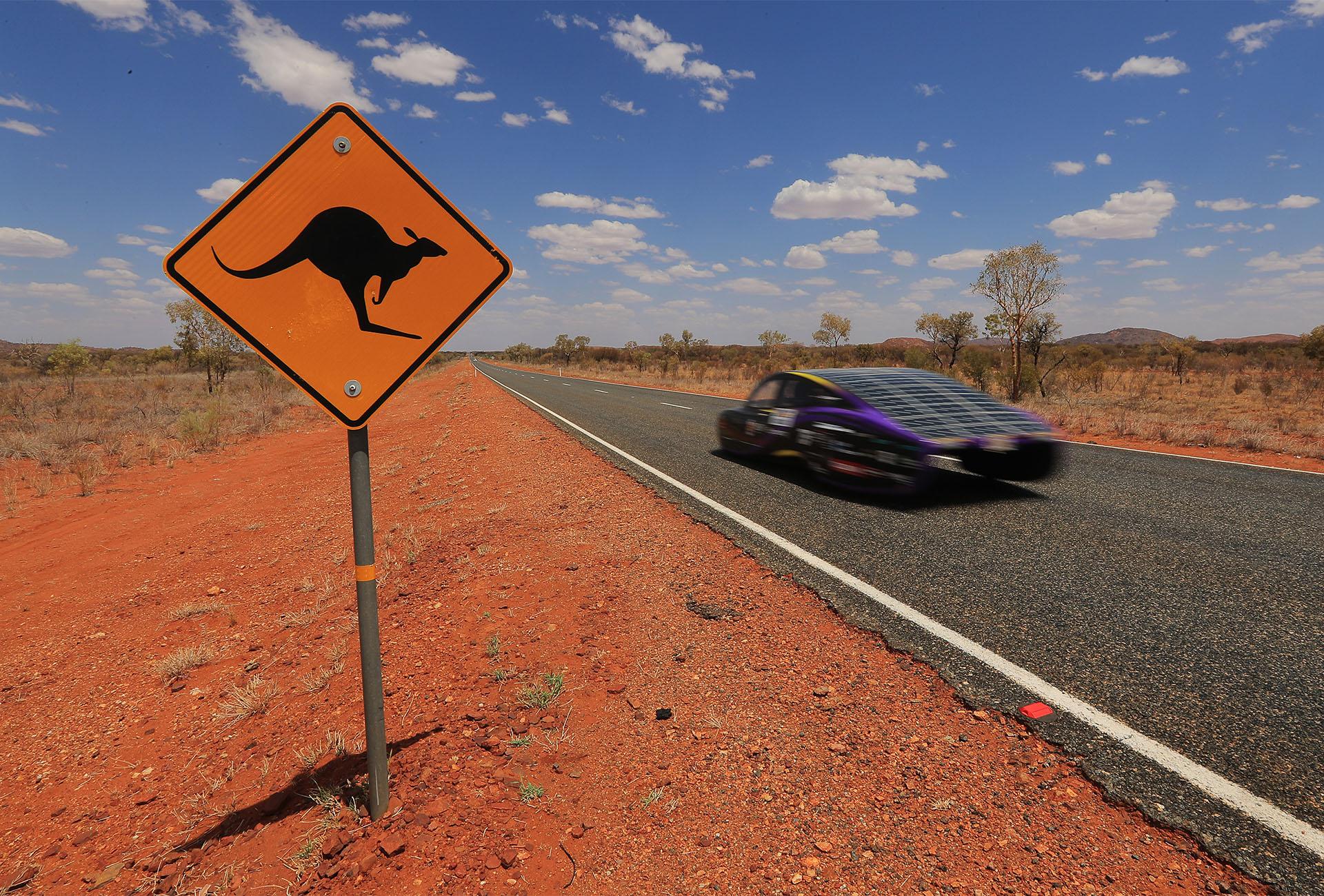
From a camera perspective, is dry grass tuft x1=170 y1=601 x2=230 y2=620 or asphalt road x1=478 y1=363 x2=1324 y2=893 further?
dry grass tuft x1=170 y1=601 x2=230 y2=620

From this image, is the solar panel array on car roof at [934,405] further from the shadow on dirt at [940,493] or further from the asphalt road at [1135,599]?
the asphalt road at [1135,599]

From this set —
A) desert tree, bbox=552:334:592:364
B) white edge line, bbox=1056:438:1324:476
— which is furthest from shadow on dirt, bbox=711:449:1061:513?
desert tree, bbox=552:334:592:364

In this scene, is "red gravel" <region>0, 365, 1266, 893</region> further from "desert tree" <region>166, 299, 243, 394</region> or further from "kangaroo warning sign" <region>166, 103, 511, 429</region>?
"desert tree" <region>166, 299, 243, 394</region>

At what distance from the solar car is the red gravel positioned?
78.1 inches

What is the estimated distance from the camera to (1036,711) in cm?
243

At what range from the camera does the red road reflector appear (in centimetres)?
240

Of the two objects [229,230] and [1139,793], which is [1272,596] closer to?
[1139,793]

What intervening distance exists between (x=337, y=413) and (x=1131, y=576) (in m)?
4.68

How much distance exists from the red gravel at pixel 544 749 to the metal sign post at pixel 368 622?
0.15m

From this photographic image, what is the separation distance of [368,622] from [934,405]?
5.53m

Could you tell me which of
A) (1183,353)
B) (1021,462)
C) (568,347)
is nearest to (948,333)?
(1183,353)

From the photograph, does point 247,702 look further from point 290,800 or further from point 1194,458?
point 1194,458

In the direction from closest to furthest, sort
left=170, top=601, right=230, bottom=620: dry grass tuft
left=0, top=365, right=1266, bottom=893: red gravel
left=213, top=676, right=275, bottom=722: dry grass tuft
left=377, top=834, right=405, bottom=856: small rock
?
left=0, top=365, right=1266, bottom=893: red gravel → left=377, top=834, right=405, bottom=856: small rock → left=213, top=676, right=275, bottom=722: dry grass tuft → left=170, top=601, right=230, bottom=620: dry grass tuft

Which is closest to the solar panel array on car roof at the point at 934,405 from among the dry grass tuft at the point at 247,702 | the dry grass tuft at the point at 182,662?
the dry grass tuft at the point at 247,702
